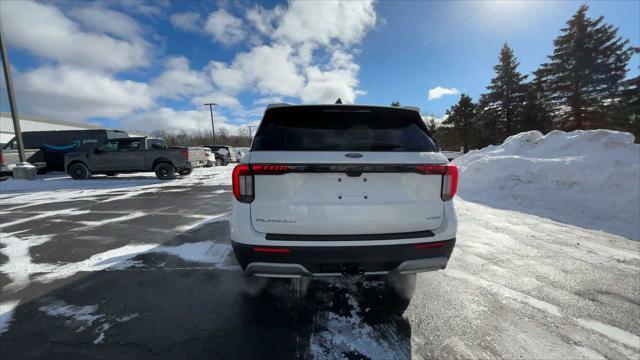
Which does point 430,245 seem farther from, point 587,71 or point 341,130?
point 587,71

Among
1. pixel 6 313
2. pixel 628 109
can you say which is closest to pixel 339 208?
pixel 6 313

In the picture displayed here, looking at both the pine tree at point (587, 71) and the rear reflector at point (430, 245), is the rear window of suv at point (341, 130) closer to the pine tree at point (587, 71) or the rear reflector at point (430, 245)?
the rear reflector at point (430, 245)

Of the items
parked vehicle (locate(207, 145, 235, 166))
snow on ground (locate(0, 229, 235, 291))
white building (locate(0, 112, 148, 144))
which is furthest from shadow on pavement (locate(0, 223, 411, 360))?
white building (locate(0, 112, 148, 144))

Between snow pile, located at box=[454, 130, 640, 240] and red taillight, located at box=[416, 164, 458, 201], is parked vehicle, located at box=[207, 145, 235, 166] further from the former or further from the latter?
red taillight, located at box=[416, 164, 458, 201]

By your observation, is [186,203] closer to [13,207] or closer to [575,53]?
[13,207]

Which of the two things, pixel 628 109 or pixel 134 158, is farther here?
pixel 628 109

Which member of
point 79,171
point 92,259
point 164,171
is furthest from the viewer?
point 79,171

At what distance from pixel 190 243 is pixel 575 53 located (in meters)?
38.8

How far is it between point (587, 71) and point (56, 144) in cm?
4599

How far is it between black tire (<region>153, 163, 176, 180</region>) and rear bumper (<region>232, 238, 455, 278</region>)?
41.2 feet

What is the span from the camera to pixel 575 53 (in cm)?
2725

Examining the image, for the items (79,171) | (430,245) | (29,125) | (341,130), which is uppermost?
(29,125)

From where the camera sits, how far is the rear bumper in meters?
2.14

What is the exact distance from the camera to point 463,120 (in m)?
39.6
